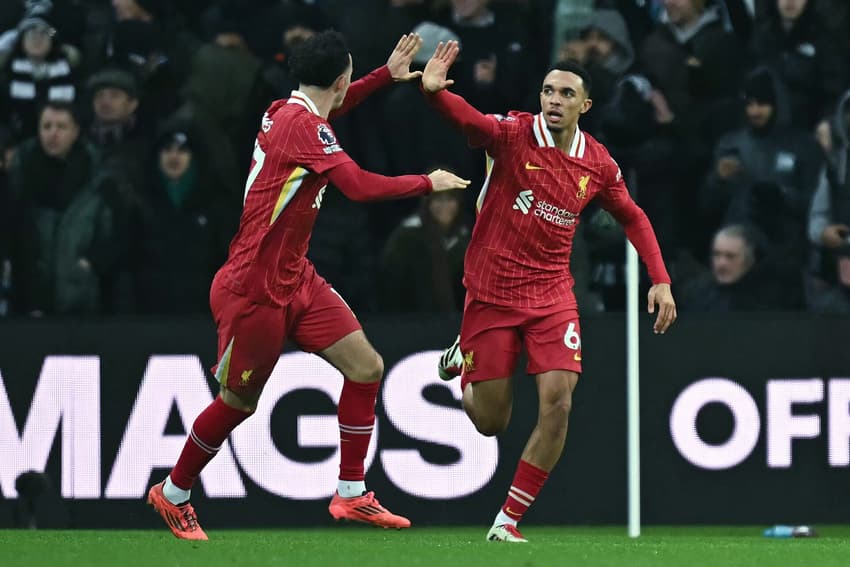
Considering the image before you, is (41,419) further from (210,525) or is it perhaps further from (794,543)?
(794,543)

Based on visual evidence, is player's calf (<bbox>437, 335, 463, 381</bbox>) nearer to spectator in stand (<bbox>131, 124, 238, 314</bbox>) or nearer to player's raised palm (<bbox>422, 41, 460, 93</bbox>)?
player's raised palm (<bbox>422, 41, 460, 93</bbox>)

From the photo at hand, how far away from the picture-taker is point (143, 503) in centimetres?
953

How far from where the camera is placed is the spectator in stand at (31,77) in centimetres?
1016

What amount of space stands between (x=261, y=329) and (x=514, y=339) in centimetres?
128

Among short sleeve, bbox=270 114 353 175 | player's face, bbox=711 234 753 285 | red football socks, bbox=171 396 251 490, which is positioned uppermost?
short sleeve, bbox=270 114 353 175

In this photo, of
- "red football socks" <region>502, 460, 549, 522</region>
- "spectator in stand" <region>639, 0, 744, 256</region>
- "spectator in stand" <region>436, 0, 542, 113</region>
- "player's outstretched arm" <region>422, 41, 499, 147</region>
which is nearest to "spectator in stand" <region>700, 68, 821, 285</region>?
"spectator in stand" <region>639, 0, 744, 256</region>

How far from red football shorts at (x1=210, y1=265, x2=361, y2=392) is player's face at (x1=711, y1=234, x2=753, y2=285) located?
2994mm

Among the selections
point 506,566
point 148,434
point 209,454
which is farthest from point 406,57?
point 148,434

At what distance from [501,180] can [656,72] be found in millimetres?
2601

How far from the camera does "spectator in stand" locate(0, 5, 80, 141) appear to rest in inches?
400

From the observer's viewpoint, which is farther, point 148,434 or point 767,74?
point 767,74

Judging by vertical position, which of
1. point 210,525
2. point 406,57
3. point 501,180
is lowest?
point 210,525

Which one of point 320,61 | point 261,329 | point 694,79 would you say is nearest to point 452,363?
point 261,329

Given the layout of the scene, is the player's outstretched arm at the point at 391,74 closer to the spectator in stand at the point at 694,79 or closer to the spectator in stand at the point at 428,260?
the spectator in stand at the point at 428,260
